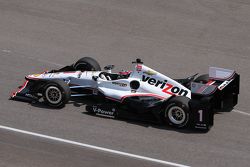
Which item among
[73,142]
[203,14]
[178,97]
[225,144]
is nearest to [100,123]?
[73,142]

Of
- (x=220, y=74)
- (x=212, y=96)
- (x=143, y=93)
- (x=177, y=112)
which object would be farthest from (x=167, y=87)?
(x=220, y=74)

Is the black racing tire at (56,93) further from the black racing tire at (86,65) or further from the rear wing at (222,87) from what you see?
the rear wing at (222,87)

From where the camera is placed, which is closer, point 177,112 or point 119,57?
point 177,112

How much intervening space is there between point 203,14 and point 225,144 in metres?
10.0

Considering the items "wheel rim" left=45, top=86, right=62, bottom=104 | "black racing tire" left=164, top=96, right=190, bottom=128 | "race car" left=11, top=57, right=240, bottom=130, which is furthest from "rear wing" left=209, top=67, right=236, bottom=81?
"wheel rim" left=45, top=86, right=62, bottom=104

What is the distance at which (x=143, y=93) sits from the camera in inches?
588

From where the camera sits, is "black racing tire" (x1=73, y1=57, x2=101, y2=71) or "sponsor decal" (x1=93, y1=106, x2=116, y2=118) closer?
"sponsor decal" (x1=93, y1=106, x2=116, y2=118)

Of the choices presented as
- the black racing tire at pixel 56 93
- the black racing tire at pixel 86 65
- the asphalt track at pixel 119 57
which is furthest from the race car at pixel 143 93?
the black racing tire at pixel 86 65

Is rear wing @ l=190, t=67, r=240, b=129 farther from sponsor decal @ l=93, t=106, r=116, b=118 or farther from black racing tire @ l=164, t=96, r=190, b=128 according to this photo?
sponsor decal @ l=93, t=106, r=116, b=118

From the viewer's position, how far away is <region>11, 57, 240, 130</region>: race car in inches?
560

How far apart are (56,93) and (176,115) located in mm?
3289

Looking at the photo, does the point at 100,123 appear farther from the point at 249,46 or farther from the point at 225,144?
the point at 249,46

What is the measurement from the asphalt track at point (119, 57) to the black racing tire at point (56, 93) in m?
0.24

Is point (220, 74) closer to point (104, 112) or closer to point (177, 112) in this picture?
point (177, 112)
